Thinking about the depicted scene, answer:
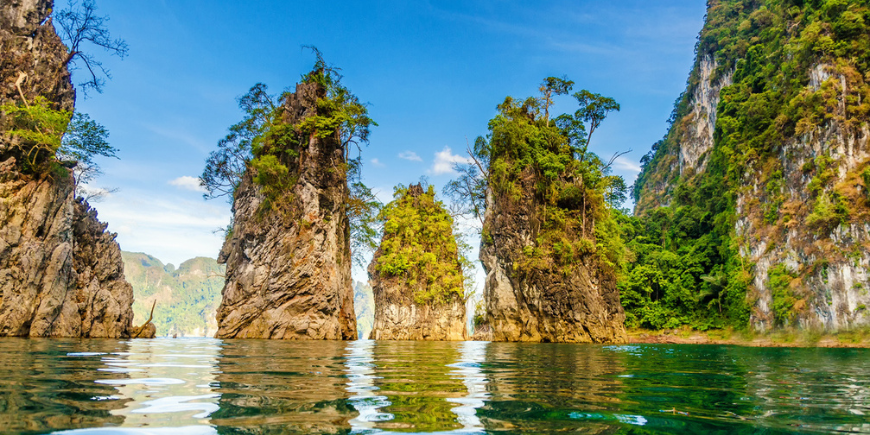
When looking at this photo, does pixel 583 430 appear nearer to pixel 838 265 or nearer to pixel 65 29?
pixel 65 29

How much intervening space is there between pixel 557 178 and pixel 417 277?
15.9 metres

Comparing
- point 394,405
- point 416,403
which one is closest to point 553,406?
point 416,403

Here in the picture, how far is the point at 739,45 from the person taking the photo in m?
51.6

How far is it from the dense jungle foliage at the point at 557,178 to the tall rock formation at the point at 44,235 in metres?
22.7

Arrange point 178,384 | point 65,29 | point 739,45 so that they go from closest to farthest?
1. point 178,384
2. point 65,29
3. point 739,45

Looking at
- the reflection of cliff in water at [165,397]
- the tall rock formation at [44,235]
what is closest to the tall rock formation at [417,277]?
the tall rock formation at [44,235]

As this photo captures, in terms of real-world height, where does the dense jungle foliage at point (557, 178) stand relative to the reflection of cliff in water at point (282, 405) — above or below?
above

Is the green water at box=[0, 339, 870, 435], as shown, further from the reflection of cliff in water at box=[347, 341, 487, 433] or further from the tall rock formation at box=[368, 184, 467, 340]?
the tall rock formation at box=[368, 184, 467, 340]

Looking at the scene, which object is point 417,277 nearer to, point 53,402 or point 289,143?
point 289,143

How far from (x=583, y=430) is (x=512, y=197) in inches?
1070

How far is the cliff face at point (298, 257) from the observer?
2248 cm

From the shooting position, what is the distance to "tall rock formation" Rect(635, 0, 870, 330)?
26.3m

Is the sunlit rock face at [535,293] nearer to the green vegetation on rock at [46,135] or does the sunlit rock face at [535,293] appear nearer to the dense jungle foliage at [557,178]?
the dense jungle foliage at [557,178]

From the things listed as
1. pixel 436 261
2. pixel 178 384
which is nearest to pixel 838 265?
pixel 436 261
